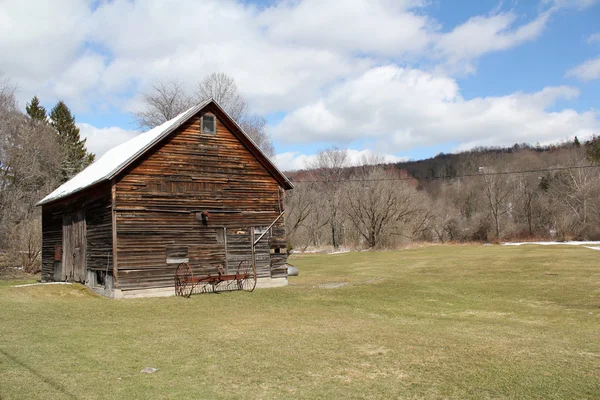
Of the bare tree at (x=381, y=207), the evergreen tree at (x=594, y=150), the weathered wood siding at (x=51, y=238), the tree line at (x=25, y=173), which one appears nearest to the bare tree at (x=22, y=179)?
the tree line at (x=25, y=173)

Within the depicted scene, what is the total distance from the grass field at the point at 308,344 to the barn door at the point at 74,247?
187 centimetres

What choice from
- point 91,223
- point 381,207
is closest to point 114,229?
point 91,223

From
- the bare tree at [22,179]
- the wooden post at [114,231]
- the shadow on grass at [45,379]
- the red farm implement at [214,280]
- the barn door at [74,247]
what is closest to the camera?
the shadow on grass at [45,379]

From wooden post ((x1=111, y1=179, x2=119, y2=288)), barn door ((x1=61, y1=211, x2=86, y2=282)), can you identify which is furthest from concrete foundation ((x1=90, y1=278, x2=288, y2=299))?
barn door ((x1=61, y1=211, x2=86, y2=282))

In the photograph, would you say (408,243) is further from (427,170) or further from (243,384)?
(427,170)

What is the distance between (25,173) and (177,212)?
27744 millimetres

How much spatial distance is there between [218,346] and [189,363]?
1.64 metres

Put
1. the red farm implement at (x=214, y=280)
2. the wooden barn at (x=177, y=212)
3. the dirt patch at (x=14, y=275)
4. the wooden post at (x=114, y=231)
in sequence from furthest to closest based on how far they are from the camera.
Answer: the dirt patch at (x=14, y=275) → the red farm implement at (x=214, y=280) → the wooden barn at (x=177, y=212) → the wooden post at (x=114, y=231)

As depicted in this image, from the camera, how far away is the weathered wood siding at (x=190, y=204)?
20.8 metres

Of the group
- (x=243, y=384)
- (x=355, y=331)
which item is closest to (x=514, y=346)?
(x=355, y=331)

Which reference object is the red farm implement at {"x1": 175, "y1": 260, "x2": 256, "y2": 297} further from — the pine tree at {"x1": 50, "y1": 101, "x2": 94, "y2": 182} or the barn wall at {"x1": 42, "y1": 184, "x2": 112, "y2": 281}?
the pine tree at {"x1": 50, "y1": 101, "x2": 94, "y2": 182}

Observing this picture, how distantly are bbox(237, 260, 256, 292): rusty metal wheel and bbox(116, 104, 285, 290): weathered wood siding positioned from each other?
Result: 0.42 meters

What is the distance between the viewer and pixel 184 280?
68.7 ft

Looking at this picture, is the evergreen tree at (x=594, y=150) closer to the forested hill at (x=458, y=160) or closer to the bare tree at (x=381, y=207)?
the bare tree at (x=381, y=207)
